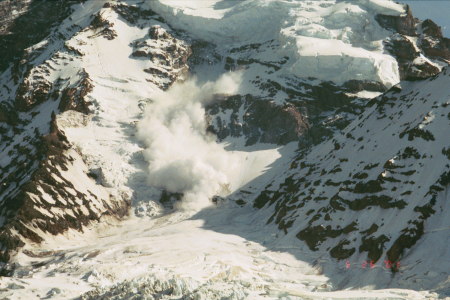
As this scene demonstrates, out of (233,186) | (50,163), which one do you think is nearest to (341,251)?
(233,186)

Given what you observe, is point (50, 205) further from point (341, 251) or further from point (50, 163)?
point (341, 251)

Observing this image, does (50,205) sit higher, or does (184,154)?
(50,205)

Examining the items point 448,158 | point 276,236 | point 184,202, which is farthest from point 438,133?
point 184,202

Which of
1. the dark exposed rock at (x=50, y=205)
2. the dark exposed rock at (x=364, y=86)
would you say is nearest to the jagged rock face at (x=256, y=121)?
the dark exposed rock at (x=364, y=86)

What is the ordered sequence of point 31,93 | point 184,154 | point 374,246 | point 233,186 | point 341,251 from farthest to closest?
point 31,93 → point 184,154 → point 233,186 → point 341,251 → point 374,246

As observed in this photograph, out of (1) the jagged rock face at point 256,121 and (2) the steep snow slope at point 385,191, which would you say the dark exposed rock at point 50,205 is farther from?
(1) the jagged rock face at point 256,121

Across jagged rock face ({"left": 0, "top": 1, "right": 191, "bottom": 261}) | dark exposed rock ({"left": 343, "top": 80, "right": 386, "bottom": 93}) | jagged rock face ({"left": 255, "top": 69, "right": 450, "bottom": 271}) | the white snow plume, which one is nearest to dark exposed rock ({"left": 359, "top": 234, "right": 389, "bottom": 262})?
jagged rock face ({"left": 255, "top": 69, "right": 450, "bottom": 271})

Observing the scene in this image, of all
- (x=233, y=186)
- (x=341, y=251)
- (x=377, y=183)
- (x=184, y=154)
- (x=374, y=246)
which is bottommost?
(x=233, y=186)
